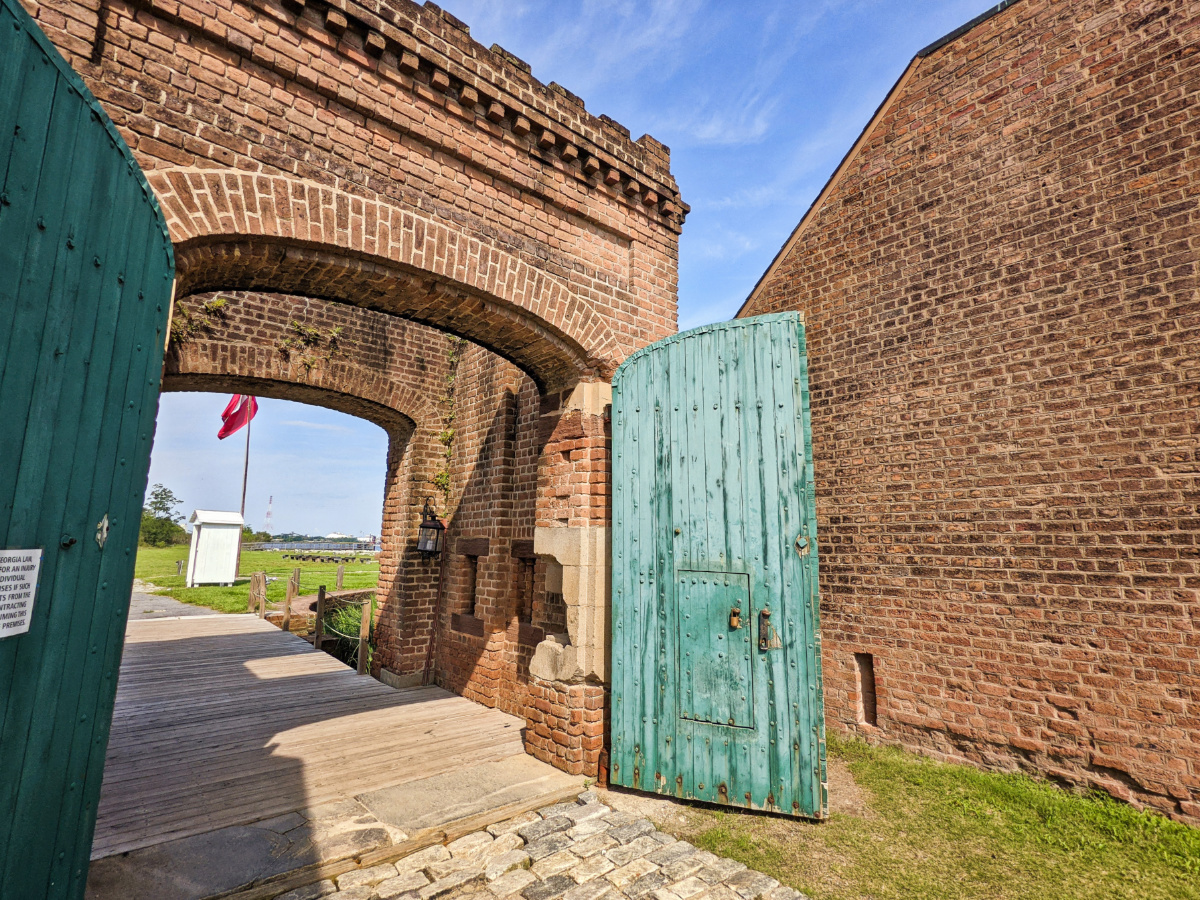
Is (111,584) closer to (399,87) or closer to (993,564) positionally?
(399,87)

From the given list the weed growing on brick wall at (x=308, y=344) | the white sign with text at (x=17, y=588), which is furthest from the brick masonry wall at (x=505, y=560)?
the white sign with text at (x=17, y=588)

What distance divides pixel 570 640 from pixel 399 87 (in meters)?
4.49

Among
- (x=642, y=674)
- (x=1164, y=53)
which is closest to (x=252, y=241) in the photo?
(x=642, y=674)

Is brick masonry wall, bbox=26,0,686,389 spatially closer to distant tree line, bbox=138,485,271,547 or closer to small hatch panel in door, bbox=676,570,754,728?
small hatch panel in door, bbox=676,570,754,728

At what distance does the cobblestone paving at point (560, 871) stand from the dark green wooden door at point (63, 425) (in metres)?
1.49

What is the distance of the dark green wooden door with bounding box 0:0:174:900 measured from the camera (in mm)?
1741

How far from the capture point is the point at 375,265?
4.21 m

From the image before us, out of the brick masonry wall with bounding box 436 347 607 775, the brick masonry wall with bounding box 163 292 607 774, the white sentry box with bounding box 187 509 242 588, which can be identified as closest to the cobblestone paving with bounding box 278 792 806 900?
the brick masonry wall with bounding box 436 347 607 775

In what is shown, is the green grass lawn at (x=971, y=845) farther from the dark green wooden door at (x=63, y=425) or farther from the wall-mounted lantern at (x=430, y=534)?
the wall-mounted lantern at (x=430, y=534)

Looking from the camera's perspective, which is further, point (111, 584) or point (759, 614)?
point (759, 614)

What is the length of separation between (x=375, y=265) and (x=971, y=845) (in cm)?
562

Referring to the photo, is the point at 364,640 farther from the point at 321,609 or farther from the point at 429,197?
the point at 429,197

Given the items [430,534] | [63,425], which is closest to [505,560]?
[430,534]

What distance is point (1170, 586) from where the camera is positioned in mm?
4363
